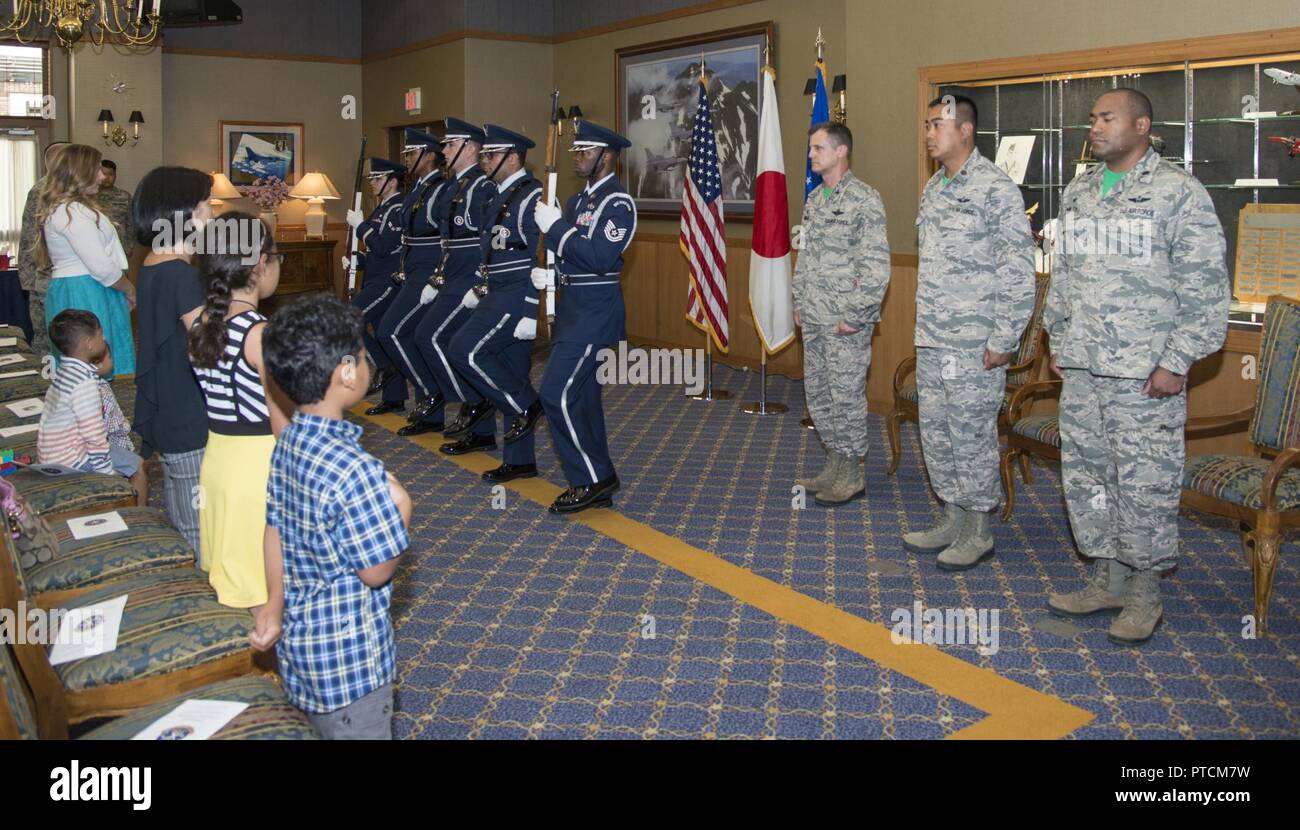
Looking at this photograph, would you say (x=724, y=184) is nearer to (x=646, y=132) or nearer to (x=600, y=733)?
(x=646, y=132)

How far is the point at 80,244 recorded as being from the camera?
4879 millimetres

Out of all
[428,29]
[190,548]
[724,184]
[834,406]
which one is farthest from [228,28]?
[190,548]

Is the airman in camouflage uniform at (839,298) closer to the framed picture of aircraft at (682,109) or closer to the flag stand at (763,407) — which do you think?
the flag stand at (763,407)

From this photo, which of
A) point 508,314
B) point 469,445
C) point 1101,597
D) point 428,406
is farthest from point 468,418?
point 1101,597

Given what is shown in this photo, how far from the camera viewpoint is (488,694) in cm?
335

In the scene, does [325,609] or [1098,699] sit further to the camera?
[1098,699]

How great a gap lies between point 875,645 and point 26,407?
3.85 meters

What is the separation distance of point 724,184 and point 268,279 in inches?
288

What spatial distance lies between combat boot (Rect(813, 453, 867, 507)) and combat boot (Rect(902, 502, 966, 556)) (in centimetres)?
78

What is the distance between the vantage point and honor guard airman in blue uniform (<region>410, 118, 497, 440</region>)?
6.43m

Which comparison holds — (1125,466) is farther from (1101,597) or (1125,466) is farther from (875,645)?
(875,645)

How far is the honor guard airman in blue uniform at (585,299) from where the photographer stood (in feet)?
16.6

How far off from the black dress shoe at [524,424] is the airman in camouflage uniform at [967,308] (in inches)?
88.8

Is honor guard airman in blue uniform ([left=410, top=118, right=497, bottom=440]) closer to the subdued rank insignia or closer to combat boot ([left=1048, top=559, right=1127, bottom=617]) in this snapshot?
the subdued rank insignia
